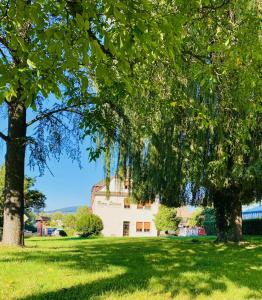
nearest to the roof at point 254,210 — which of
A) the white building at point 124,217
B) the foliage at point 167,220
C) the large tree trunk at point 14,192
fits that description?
the foliage at point 167,220

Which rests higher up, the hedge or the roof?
the roof

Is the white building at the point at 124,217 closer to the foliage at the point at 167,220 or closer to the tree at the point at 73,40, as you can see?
the foliage at the point at 167,220

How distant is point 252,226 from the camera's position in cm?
3653

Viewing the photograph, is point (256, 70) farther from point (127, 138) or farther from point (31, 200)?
point (31, 200)

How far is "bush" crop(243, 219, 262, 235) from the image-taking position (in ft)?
117

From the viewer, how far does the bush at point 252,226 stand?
35656mm

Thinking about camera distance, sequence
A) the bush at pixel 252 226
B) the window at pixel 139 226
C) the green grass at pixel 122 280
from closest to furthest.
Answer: the green grass at pixel 122 280 < the bush at pixel 252 226 < the window at pixel 139 226

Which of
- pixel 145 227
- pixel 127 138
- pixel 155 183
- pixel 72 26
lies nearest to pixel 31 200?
pixel 145 227

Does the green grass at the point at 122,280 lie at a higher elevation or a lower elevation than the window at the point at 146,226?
higher

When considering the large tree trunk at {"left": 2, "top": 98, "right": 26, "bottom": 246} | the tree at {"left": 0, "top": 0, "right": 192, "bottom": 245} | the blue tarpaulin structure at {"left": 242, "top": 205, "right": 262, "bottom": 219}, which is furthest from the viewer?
the blue tarpaulin structure at {"left": 242, "top": 205, "right": 262, "bottom": 219}

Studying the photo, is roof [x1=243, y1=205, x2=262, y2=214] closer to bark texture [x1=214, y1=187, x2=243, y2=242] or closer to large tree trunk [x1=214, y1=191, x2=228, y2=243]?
bark texture [x1=214, y1=187, x2=243, y2=242]

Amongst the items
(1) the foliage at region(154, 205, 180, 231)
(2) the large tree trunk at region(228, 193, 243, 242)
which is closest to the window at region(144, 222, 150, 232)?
(1) the foliage at region(154, 205, 180, 231)

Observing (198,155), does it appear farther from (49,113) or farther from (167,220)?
(167,220)

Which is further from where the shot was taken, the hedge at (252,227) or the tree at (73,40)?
the hedge at (252,227)
